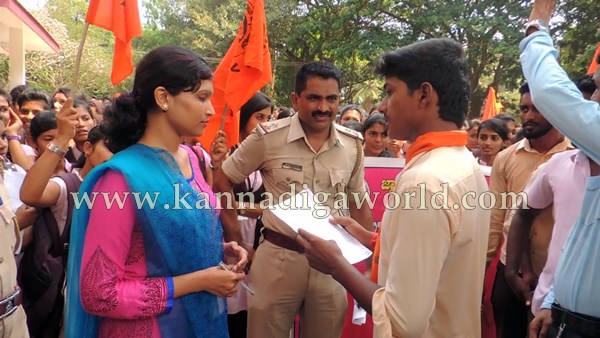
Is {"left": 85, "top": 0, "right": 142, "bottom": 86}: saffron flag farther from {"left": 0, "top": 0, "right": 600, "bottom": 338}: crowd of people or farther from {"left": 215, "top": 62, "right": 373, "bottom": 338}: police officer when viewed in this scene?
{"left": 215, "top": 62, "right": 373, "bottom": 338}: police officer

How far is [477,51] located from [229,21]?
11.6 metres

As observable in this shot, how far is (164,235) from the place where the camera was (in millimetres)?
1668

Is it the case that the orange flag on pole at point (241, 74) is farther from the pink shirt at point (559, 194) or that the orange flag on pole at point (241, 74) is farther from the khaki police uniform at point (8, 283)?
the pink shirt at point (559, 194)

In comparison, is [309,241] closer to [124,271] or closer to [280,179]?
[124,271]

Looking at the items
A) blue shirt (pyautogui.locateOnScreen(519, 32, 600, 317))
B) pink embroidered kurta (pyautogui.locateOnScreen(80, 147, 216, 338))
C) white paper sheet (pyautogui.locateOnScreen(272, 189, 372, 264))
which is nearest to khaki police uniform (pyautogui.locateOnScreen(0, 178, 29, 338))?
pink embroidered kurta (pyautogui.locateOnScreen(80, 147, 216, 338))

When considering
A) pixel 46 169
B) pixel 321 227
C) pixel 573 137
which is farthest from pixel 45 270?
pixel 573 137

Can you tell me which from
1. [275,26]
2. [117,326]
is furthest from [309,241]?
[275,26]

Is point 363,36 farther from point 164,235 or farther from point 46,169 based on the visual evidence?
point 164,235

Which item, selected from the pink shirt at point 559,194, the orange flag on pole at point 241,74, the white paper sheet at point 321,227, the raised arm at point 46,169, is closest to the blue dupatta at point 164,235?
the white paper sheet at point 321,227

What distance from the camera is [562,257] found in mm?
1781

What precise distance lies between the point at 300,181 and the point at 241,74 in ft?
3.94

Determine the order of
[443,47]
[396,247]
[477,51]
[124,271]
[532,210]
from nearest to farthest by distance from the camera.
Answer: [396,247] < [443,47] < [124,271] < [532,210] < [477,51]

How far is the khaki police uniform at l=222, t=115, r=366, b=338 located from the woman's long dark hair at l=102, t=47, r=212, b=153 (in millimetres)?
1215

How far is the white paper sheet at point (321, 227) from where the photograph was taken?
5.93 ft
